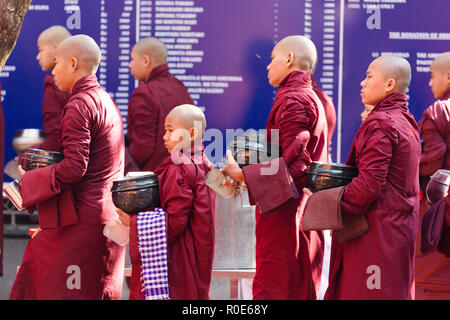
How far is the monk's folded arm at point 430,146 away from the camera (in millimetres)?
5445

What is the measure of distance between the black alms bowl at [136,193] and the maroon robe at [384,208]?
0.97 m

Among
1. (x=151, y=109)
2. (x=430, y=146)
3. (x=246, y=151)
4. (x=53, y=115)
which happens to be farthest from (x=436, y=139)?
(x=53, y=115)

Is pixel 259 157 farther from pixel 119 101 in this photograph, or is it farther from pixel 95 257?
pixel 119 101

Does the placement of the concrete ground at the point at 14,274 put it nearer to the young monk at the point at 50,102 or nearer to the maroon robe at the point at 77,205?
the young monk at the point at 50,102

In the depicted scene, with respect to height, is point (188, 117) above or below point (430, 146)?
above

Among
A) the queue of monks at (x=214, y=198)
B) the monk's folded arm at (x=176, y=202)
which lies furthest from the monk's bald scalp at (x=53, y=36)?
the monk's folded arm at (x=176, y=202)

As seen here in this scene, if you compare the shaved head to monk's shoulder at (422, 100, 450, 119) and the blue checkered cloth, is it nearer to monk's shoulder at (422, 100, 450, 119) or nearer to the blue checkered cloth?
monk's shoulder at (422, 100, 450, 119)

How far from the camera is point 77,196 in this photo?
13.8ft

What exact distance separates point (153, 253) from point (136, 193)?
1.04ft

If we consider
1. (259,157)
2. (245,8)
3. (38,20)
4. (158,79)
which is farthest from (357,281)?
(38,20)

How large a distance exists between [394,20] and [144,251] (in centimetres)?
376

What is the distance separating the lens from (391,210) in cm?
379

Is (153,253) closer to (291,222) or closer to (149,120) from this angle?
(291,222)

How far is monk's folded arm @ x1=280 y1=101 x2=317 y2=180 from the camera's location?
4191 mm
